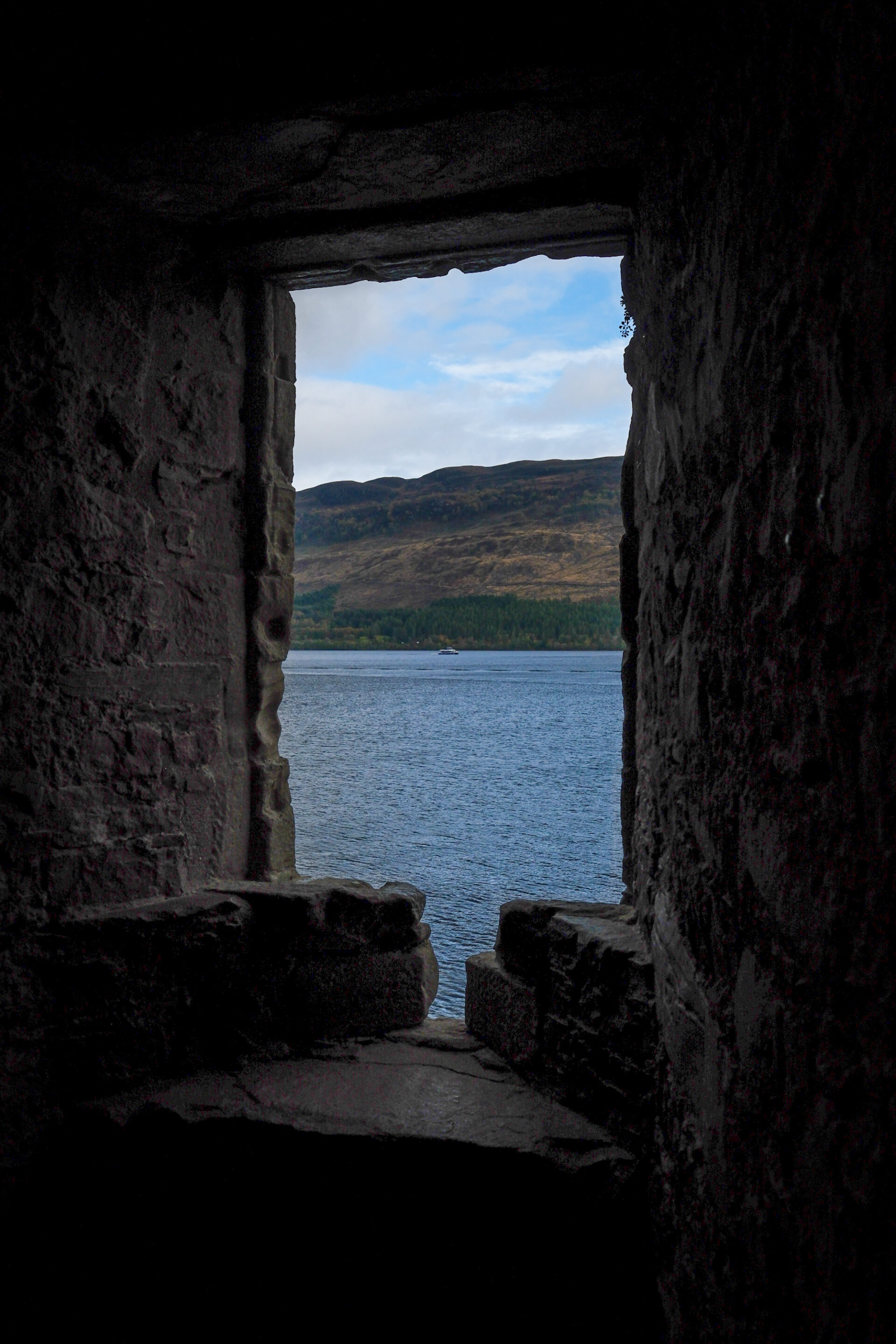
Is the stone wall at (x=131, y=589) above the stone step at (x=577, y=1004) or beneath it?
above

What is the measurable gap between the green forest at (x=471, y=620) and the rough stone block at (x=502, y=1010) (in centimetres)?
4702

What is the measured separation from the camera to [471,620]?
57.2 m

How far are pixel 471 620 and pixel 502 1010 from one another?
182ft

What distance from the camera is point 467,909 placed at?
353 centimetres

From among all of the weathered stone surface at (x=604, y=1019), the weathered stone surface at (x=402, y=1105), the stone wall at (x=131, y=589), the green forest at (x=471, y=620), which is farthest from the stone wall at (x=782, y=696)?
the green forest at (x=471, y=620)

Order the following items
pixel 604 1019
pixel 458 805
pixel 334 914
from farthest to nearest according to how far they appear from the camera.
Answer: pixel 458 805
pixel 334 914
pixel 604 1019

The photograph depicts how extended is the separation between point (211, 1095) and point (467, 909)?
1698 mm

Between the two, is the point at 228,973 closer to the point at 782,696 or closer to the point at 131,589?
the point at 131,589

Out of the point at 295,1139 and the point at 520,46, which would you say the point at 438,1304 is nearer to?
the point at 295,1139

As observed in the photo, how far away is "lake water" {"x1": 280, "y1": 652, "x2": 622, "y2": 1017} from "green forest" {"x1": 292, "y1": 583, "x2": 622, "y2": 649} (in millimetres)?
32694

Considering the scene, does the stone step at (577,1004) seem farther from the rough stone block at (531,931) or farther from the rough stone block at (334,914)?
the rough stone block at (334,914)

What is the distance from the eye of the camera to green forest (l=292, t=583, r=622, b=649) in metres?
54.2

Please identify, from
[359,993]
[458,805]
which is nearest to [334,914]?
[359,993]

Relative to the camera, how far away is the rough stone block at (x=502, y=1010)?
6.53ft
